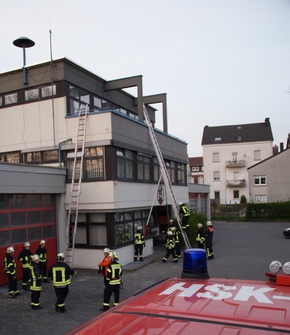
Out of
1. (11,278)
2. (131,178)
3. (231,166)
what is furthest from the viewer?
(231,166)

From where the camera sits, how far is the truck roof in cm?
254

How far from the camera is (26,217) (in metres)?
14.8

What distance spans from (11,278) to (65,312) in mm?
2495

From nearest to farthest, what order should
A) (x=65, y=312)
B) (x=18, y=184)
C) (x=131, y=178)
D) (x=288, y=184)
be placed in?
(x=65, y=312), (x=18, y=184), (x=131, y=178), (x=288, y=184)

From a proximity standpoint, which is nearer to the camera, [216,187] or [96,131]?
[96,131]

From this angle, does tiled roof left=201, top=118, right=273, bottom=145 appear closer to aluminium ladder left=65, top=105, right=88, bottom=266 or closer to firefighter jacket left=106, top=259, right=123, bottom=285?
aluminium ladder left=65, top=105, right=88, bottom=266

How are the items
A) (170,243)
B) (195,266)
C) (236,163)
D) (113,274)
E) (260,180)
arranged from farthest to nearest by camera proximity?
(236,163)
(260,180)
(170,243)
(113,274)
(195,266)

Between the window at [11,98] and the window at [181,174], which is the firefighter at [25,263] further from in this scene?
the window at [181,174]

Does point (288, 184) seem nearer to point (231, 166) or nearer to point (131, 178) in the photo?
point (231, 166)

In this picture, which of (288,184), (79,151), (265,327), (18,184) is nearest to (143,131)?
(79,151)

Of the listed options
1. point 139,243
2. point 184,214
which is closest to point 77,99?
point 139,243

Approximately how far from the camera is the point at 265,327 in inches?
100

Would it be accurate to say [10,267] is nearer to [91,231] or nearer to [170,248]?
[91,231]

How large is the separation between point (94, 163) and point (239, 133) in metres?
48.9
